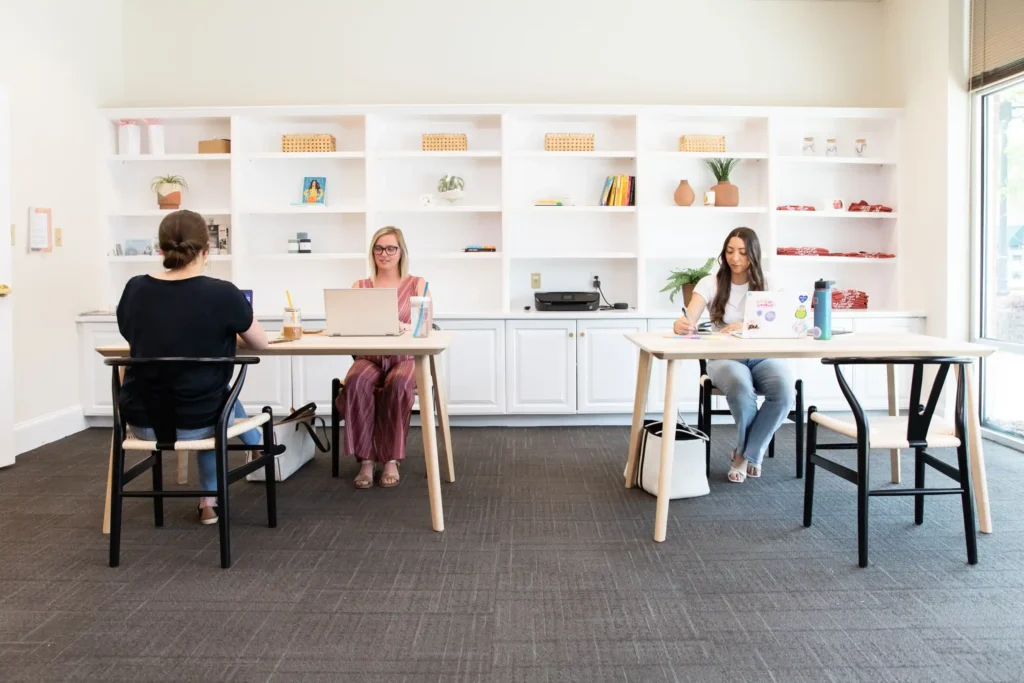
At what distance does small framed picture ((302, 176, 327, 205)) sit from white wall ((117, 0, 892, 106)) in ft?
1.99

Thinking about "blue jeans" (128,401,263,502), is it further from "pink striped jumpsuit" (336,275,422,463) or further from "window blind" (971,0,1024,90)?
"window blind" (971,0,1024,90)

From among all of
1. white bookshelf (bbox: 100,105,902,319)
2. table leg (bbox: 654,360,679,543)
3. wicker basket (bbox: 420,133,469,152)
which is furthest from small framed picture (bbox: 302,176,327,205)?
table leg (bbox: 654,360,679,543)

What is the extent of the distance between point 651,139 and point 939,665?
431 centimetres

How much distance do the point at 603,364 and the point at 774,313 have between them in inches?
75.0

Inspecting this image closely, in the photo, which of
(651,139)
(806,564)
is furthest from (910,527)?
(651,139)

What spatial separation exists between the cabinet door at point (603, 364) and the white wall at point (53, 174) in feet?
11.0

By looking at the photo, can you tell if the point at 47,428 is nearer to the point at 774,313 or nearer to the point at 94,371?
the point at 94,371

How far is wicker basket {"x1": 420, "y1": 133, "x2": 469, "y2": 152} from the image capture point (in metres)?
5.25

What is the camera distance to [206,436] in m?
2.68

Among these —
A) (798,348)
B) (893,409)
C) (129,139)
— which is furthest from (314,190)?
(893,409)

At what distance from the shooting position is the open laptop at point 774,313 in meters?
3.18

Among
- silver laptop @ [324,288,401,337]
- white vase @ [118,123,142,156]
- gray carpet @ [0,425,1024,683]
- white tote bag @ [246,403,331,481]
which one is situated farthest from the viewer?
white vase @ [118,123,142,156]

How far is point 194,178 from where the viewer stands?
5.50 metres

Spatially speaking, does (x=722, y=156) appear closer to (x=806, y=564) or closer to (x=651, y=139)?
(x=651, y=139)
